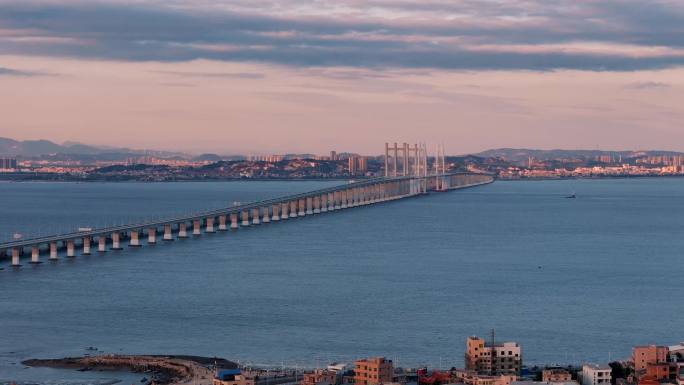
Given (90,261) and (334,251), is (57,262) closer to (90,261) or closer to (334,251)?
(90,261)

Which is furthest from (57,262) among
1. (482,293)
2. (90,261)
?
(482,293)

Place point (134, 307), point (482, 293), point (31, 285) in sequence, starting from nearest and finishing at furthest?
point (134, 307) → point (482, 293) → point (31, 285)

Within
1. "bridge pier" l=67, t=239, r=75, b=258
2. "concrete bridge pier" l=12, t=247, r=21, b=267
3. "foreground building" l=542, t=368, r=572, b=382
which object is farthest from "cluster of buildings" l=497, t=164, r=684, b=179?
"foreground building" l=542, t=368, r=572, b=382

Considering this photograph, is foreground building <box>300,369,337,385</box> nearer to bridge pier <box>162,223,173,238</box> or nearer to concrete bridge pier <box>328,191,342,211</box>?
bridge pier <box>162,223,173,238</box>

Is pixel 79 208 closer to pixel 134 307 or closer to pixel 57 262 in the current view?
pixel 57 262

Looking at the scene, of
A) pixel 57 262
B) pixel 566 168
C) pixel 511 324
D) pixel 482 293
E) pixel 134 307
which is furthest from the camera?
pixel 566 168

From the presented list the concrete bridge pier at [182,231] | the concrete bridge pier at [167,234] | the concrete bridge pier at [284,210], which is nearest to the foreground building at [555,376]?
the concrete bridge pier at [167,234]

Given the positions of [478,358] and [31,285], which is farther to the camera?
[31,285]
